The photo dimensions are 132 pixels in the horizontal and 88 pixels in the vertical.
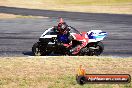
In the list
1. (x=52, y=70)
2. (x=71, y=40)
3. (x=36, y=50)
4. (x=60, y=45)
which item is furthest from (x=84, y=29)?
(x=52, y=70)

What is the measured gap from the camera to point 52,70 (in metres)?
13.0

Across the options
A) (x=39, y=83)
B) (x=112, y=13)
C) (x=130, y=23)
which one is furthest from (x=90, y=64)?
(x=112, y=13)

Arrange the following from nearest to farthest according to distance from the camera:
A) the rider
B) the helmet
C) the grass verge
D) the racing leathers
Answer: the grass verge < the helmet < the rider < the racing leathers

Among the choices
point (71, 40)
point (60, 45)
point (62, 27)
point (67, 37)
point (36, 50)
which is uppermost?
point (62, 27)

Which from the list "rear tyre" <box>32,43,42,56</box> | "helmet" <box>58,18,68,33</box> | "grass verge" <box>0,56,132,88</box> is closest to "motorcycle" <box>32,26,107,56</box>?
"rear tyre" <box>32,43,42,56</box>

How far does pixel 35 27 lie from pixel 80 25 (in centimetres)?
431

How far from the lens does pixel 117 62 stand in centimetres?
1459

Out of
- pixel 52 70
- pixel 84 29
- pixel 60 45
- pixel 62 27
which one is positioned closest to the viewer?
pixel 52 70

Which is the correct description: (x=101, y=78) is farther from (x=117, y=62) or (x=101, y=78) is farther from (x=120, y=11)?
(x=120, y=11)

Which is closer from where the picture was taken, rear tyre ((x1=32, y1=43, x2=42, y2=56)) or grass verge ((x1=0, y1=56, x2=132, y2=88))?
grass verge ((x1=0, y1=56, x2=132, y2=88))

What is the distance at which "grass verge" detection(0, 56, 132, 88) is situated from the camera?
11156mm

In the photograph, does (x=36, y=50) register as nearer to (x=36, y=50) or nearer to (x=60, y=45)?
(x=36, y=50)

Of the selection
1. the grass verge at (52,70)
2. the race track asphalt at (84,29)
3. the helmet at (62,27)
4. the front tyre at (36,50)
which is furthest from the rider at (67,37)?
the grass verge at (52,70)

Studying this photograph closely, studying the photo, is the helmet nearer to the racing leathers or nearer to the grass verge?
the racing leathers
